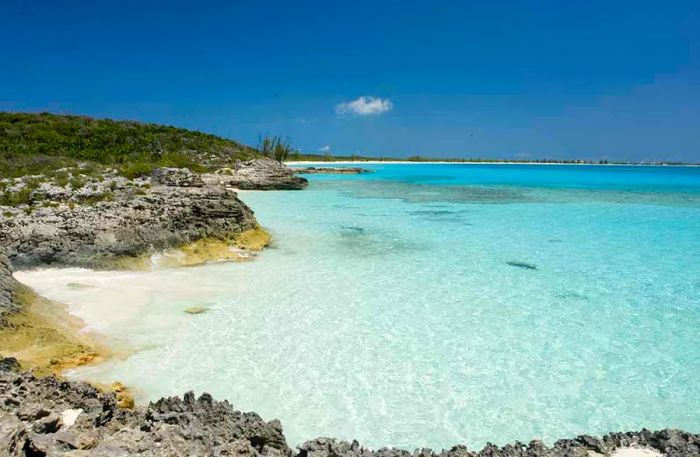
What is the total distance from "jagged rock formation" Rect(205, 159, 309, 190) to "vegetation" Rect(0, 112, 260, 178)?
1496mm

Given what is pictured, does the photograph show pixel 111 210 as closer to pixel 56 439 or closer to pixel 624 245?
pixel 56 439

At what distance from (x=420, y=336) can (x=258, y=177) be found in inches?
1053

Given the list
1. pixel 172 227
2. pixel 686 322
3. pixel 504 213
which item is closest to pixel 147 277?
pixel 172 227

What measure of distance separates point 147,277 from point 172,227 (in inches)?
88.9

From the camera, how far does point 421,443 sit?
4.71 metres

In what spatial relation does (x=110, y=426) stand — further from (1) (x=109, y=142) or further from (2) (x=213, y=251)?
(1) (x=109, y=142)

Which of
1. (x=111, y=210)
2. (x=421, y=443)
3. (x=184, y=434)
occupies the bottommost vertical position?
(x=421, y=443)

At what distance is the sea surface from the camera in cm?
523

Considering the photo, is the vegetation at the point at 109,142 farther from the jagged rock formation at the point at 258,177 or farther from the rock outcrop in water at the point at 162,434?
the rock outcrop in water at the point at 162,434

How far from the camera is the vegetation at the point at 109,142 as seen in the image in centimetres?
2598

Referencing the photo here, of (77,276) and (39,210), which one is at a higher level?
(39,210)

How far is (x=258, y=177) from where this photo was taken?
106ft

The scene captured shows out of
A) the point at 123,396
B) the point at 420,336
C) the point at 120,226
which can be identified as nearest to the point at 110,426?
the point at 123,396

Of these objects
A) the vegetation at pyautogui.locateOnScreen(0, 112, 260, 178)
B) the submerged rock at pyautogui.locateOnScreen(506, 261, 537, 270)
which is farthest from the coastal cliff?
the submerged rock at pyautogui.locateOnScreen(506, 261, 537, 270)
